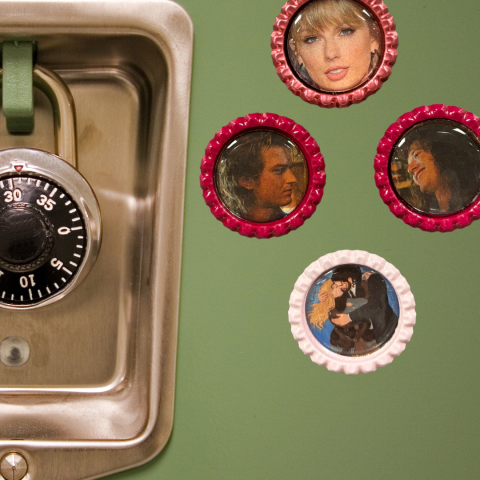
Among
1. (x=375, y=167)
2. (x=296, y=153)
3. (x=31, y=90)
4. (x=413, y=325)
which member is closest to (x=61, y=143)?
(x=31, y=90)

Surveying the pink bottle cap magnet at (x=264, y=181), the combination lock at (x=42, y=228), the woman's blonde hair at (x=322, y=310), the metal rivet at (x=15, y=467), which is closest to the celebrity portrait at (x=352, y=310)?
the woman's blonde hair at (x=322, y=310)

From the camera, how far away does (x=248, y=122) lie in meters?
0.68

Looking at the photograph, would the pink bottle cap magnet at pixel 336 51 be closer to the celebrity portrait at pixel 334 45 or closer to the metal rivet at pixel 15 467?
the celebrity portrait at pixel 334 45

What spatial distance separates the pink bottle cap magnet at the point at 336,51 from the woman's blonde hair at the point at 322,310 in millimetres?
251

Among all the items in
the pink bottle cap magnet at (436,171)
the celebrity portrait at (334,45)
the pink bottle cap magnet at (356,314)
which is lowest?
the pink bottle cap magnet at (356,314)

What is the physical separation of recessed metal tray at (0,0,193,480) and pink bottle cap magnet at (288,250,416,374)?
197 millimetres

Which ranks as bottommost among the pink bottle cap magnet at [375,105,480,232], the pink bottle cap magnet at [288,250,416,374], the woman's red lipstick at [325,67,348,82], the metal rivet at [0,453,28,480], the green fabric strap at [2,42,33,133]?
the metal rivet at [0,453,28,480]

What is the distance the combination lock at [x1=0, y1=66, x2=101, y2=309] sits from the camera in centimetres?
64

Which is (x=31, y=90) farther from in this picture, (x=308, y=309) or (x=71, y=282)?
(x=308, y=309)

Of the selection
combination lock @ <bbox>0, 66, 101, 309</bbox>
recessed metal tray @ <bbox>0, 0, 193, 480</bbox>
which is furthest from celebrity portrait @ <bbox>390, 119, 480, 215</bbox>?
combination lock @ <bbox>0, 66, 101, 309</bbox>

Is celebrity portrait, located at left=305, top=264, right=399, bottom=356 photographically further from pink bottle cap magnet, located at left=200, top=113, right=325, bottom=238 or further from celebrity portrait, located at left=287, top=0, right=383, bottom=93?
celebrity portrait, located at left=287, top=0, right=383, bottom=93

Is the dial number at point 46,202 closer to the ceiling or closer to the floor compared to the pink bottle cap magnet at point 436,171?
closer to the floor

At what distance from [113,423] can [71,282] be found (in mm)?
211

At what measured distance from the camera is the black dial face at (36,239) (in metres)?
0.64
